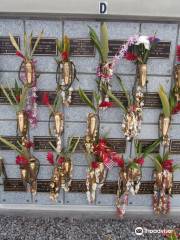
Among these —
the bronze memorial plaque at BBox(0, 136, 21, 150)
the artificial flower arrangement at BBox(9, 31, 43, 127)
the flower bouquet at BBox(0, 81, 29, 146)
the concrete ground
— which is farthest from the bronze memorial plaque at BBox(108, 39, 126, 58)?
the concrete ground

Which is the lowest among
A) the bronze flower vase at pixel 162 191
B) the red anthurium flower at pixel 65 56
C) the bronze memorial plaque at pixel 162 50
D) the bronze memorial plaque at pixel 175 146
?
the bronze flower vase at pixel 162 191

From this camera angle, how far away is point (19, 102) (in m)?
4.43

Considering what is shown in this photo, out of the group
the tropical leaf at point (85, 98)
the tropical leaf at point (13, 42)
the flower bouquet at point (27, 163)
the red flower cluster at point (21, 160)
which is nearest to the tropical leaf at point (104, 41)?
the tropical leaf at point (85, 98)

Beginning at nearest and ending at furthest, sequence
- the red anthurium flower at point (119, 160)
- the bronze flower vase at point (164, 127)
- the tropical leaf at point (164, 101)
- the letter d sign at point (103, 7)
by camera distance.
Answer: the letter d sign at point (103, 7), the tropical leaf at point (164, 101), the bronze flower vase at point (164, 127), the red anthurium flower at point (119, 160)

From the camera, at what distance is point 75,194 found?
16.7ft

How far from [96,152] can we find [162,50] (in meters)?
1.30

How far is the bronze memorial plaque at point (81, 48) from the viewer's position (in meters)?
4.25

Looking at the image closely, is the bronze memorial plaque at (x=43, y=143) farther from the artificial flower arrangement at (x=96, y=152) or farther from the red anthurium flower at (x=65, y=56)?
the red anthurium flower at (x=65, y=56)

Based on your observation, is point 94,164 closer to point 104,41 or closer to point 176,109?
point 176,109

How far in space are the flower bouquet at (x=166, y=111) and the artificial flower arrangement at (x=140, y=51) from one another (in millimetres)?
259

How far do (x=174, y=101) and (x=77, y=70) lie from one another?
1070mm

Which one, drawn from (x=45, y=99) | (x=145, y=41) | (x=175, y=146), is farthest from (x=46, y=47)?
(x=175, y=146)

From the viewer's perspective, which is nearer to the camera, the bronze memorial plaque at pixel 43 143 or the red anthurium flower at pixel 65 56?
the red anthurium flower at pixel 65 56

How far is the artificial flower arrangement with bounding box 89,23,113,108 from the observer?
13.5 feet
